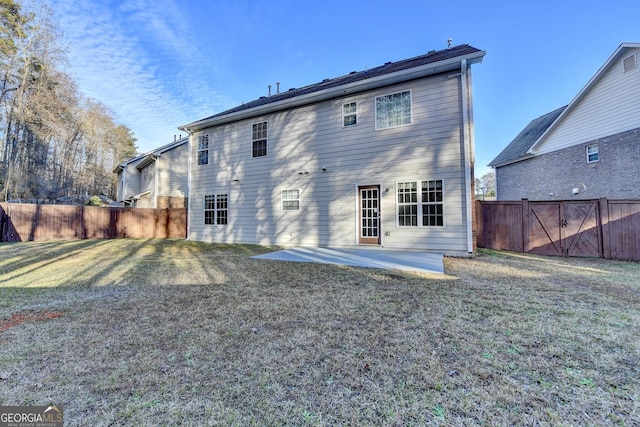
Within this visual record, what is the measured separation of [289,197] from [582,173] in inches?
529

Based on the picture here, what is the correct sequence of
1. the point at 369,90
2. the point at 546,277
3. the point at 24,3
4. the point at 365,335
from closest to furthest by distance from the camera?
the point at 365,335
the point at 546,277
the point at 369,90
the point at 24,3

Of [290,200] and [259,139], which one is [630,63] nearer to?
[290,200]

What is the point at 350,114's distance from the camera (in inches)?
368

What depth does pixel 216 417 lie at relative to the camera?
161 centimetres

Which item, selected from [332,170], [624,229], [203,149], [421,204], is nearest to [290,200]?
[332,170]

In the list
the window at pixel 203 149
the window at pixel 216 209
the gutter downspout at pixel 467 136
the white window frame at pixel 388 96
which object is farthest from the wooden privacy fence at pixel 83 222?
the gutter downspout at pixel 467 136

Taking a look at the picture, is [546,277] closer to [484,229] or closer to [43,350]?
Result: [484,229]

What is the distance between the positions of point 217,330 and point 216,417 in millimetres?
1387

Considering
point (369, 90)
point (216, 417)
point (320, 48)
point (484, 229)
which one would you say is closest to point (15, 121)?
point (320, 48)

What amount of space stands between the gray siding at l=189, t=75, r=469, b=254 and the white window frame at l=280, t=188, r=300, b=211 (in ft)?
0.48

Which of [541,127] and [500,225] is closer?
[500,225]

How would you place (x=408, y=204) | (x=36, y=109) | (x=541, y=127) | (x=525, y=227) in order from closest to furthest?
(x=408, y=204), (x=525, y=227), (x=541, y=127), (x=36, y=109)

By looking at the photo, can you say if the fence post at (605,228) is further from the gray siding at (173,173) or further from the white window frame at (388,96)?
the gray siding at (173,173)

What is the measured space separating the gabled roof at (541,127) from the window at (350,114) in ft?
33.2
